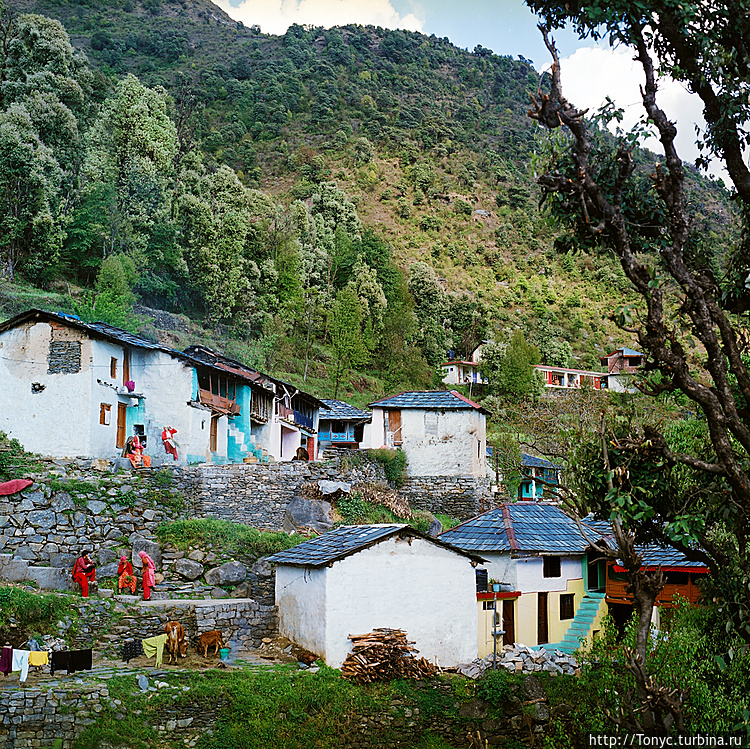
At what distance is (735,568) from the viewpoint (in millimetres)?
10812

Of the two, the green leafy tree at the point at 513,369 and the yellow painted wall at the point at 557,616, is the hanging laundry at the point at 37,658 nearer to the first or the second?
the yellow painted wall at the point at 557,616

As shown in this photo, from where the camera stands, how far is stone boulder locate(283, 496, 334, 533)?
25188 mm

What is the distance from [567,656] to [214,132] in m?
92.3

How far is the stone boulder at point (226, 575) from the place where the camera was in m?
20.6

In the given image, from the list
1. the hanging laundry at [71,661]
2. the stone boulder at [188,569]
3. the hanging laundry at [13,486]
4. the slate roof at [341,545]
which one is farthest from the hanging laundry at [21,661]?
the hanging laundry at [13,486]

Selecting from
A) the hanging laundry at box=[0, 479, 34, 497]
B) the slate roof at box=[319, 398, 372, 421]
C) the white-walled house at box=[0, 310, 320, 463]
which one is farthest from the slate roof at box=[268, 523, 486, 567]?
the slate roof at box=[319, 398, 372, 421]

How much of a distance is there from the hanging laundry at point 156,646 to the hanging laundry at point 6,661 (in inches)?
118

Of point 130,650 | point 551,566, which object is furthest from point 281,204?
point 130,650

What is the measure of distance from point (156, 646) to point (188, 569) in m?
3.96

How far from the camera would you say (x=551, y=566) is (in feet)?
76.3

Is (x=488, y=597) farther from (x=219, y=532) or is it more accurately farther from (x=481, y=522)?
(x=219, y=532)

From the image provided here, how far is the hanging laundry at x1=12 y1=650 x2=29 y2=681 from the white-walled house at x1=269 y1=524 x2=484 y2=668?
6437 millimetres

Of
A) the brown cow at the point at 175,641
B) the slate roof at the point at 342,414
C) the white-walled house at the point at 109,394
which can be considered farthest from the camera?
the slate roof at the point at 342,414

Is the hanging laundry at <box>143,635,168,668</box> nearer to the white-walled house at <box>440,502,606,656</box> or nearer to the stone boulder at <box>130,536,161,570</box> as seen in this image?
the stone boulder at <box>130,536,161,570</box>
